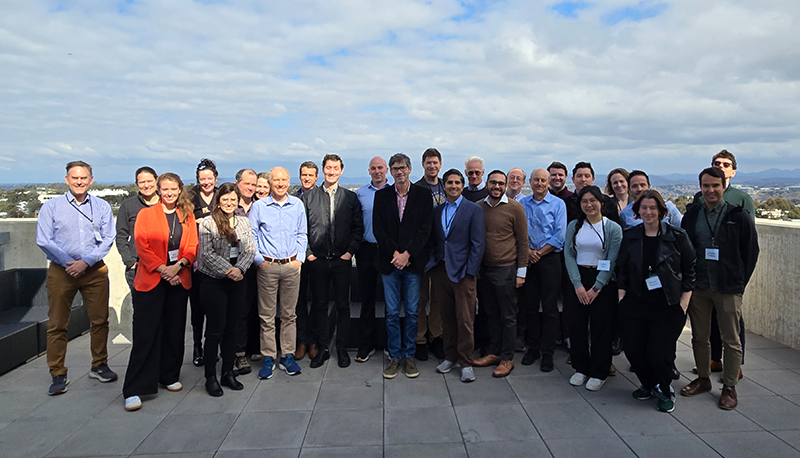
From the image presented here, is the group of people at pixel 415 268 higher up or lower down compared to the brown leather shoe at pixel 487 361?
higher up

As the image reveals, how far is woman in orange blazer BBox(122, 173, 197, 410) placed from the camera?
12.0ft

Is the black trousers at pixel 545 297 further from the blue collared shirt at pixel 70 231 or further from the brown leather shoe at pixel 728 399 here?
the blue collared shirt at pixel 70 231

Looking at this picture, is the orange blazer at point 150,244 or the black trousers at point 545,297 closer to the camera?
the orange blazer at point 150,244

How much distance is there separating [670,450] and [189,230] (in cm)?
389

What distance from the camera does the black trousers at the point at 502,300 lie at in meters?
4.29

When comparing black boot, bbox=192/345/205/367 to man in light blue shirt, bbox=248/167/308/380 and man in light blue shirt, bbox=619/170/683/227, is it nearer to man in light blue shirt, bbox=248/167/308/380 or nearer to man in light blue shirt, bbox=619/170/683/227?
man in light blue shirt, bbox=248/167/308/380

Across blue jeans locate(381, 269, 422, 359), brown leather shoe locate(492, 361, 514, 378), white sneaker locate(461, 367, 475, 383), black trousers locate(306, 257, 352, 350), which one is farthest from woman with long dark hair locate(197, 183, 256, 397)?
brown leather shoe locate(492, 361, 514, 378)

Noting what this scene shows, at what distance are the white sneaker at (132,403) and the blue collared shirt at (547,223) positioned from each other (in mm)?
3686

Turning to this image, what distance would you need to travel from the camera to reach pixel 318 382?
4.16m

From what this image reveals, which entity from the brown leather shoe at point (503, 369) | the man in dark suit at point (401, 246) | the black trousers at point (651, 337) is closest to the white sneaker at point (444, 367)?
the man in dark suit at point (401, 246)

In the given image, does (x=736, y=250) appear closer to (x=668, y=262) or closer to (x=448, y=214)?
(x=668, y=262)

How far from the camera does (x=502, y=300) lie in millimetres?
4305

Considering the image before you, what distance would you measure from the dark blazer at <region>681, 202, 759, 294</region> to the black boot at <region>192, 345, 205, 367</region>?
15.6ft

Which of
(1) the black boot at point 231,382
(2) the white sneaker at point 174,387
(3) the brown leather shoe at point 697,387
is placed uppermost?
(3) the brown leather shoe at point 697,387
